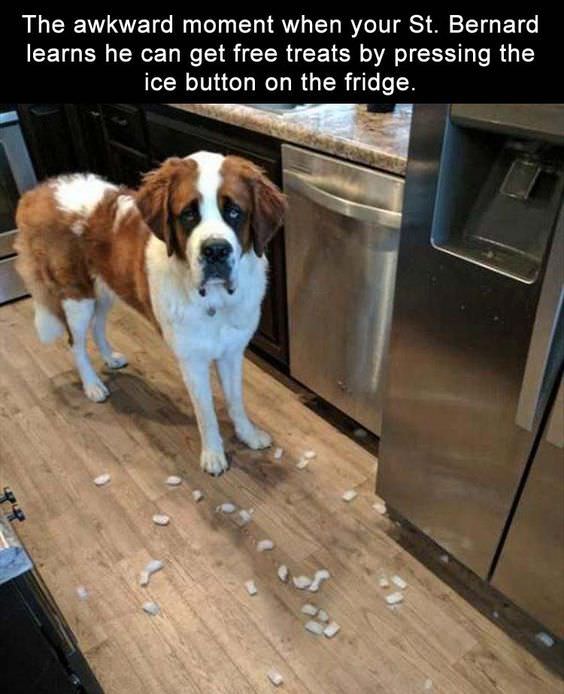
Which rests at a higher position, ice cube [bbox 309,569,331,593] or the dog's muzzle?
the dog's muzzle

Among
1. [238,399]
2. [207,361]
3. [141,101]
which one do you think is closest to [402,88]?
[207,361]

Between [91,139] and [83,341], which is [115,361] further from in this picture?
[91,139]

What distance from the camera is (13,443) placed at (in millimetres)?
1979

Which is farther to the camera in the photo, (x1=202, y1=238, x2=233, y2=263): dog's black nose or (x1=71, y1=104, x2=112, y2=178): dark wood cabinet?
(x1=71, y1=104, x2=112, y2=178): dark wood cabinet

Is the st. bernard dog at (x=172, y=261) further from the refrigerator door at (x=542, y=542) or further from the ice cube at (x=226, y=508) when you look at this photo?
the refrigerator door at (x=542, y=542)

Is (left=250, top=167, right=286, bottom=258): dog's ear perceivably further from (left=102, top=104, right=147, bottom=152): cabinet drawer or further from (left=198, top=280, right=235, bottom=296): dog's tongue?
(left=102, top=104, right=147, bottom=152): cabinet drawer

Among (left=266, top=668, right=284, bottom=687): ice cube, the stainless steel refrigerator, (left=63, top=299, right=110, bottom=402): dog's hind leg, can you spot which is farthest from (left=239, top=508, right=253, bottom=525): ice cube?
(left=63, top=299, right=110, bottom=402): dog's hind leg

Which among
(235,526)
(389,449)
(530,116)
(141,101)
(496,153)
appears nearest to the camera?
(530,116)

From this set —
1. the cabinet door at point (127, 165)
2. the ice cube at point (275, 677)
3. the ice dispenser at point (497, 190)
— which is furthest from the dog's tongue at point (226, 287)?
the cabinet door at point (127, 165)

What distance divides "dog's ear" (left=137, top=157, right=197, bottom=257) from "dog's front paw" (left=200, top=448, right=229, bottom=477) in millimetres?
781

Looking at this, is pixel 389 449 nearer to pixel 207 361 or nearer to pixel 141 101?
pixel 207 361

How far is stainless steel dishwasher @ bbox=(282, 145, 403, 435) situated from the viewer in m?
1.40

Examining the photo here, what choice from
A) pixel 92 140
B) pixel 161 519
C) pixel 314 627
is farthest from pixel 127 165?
pixel 314 627

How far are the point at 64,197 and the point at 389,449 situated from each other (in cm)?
138
